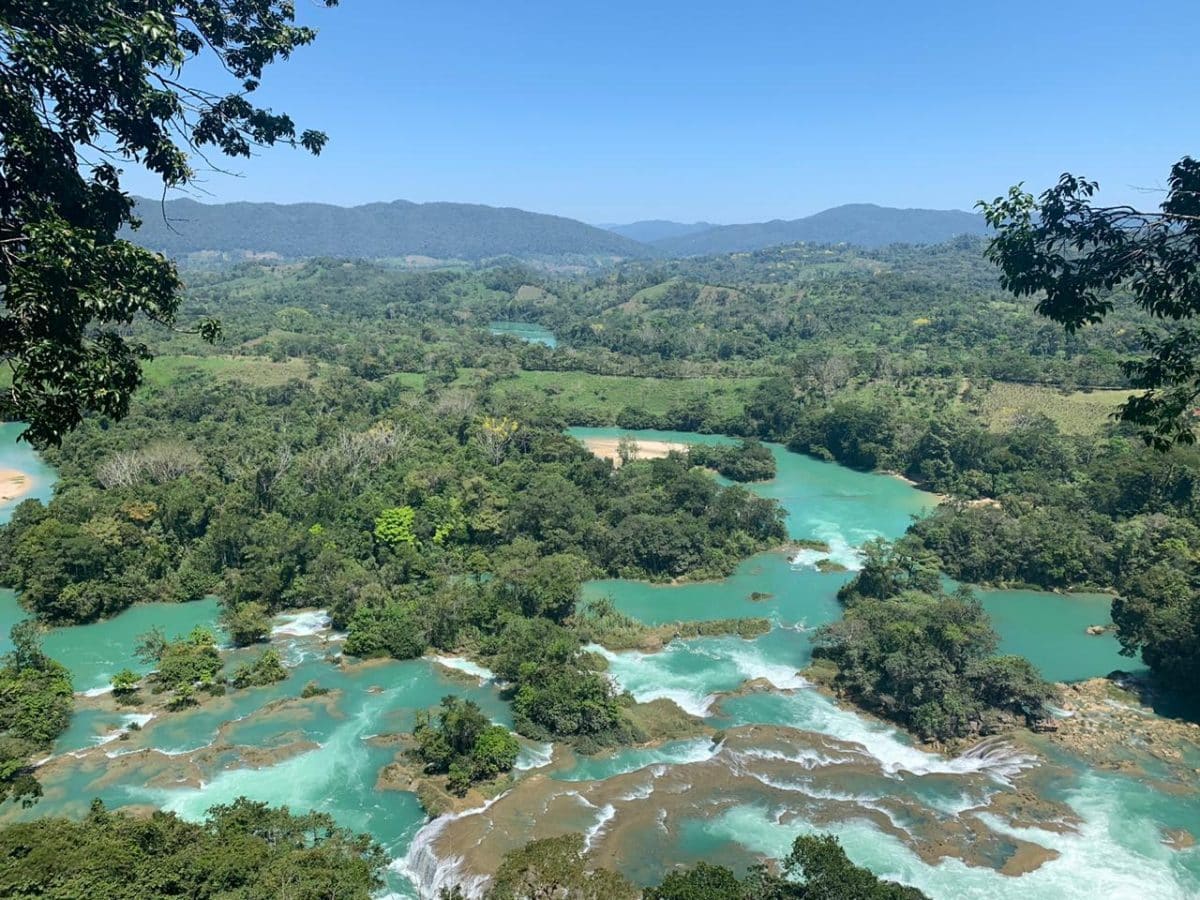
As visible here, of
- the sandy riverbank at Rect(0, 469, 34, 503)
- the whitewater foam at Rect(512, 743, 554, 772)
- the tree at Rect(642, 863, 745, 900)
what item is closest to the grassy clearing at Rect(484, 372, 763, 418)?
the sandy riverbank at Rect(0, 469, 34, 503)

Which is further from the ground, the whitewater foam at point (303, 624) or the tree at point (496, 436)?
the tree at point (496, 436)

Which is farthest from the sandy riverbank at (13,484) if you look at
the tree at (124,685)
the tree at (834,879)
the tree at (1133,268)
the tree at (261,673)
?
the tree at (1133,268)

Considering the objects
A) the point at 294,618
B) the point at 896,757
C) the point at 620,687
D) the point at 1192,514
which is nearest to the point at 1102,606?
the point at 1192,514

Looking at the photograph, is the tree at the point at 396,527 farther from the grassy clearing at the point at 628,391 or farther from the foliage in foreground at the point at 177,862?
the grassy clearing at the point at 628,391

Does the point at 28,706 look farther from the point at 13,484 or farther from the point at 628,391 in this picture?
the point at 628,391

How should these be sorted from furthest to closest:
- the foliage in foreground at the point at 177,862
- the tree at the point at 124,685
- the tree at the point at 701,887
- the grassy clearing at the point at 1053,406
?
the grassy clearing at the point at 1053,406 < the tree at the point at 124,685 < the tree at the point at 701,887 < the foliage in foreground at the point at 177,862

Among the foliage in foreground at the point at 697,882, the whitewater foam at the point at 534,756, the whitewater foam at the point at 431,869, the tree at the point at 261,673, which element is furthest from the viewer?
the tree at the point at 261,673

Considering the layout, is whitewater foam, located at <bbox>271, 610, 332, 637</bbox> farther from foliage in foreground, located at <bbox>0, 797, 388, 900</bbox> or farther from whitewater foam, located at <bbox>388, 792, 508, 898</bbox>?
foliage in foreground, located at <bbox>0, 797, 388, 900</bbox>

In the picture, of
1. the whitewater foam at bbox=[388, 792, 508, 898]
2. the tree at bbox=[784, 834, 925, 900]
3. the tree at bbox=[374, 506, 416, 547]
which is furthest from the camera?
the tree at bbox=[374, 506, 416, 547]
